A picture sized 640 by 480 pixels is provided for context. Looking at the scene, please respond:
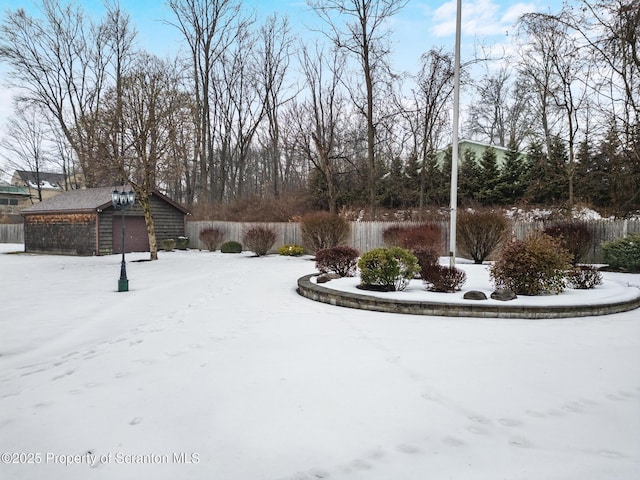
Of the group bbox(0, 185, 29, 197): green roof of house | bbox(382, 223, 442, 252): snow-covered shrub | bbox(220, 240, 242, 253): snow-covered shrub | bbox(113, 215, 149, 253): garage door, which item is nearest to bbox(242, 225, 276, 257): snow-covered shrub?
bbox(220, 240, 242, 253): snow-covered shrub

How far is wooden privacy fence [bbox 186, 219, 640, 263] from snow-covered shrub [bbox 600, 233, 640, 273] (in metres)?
2.17

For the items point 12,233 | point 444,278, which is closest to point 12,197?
point 12,233

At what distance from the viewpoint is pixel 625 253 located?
1121 cm

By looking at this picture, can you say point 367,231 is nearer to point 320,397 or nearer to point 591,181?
point 591,181

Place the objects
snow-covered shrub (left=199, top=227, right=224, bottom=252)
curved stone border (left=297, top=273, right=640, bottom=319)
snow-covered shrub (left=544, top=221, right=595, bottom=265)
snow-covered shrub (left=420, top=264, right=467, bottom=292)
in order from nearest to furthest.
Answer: curved stone border (left=297, top=273, right=640, bottom=319)
snow-covered shrub (left=420, top=264, right=467, bottom=292)
snow-covered shrub (left=544, top=221, right=595, bottom=265)
snow-covered shrub (left=199, top=227, right=224, bottom=252)

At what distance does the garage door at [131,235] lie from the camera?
65.4 ft

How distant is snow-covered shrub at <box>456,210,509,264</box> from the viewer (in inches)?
545

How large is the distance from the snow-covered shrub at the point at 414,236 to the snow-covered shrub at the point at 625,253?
16.8ft

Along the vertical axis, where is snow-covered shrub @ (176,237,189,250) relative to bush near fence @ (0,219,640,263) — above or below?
below

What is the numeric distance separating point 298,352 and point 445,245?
1316 centimetres

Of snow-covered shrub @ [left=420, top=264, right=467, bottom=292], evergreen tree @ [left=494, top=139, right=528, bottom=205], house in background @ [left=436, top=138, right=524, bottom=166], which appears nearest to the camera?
snow-covered shrub @ [left=420, top=264, right=467, bottom=292]

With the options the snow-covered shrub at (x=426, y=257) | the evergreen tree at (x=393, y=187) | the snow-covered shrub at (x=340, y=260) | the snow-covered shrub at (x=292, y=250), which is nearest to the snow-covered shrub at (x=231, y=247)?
the snow-covered shrub at (x=292, y=250)

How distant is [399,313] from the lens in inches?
251

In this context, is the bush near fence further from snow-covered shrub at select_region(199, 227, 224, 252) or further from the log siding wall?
the log siding wall
